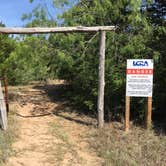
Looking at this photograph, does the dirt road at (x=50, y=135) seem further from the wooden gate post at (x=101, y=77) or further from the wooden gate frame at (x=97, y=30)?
the wooden gate frame at (x=97, y=30)

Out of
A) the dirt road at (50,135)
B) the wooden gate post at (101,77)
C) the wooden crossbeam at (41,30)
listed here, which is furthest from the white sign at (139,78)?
the dirt road at (50,135)

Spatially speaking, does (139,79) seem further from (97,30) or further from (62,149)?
(62,149)

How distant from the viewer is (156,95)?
9.84 meters

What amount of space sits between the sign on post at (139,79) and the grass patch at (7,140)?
2.81 metres

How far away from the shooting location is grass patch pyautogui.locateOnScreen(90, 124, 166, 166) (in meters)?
7.01

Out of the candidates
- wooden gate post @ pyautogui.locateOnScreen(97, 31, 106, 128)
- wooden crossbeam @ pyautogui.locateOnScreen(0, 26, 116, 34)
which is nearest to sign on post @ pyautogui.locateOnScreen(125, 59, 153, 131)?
wooden gate post @ pyautogui.locateOnScreen(97, 31, 106, 128)

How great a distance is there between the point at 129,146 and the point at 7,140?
2721 mm

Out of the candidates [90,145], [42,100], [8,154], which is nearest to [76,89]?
[42,100]

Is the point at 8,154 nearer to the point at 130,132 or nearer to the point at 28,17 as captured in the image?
the point at 130,132

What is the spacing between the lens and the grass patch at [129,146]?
276 inches

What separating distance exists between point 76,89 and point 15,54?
2.34 metres

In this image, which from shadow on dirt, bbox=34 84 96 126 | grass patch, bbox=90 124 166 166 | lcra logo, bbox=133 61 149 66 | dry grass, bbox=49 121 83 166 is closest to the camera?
grass patch, bbox=90 124 166 166

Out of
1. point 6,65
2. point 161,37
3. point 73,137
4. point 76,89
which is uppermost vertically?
point 161,37

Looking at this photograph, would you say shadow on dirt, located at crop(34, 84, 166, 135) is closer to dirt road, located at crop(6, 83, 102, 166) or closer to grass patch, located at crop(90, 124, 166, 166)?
dirt road, located at crop(6, 83, 102, 166)
